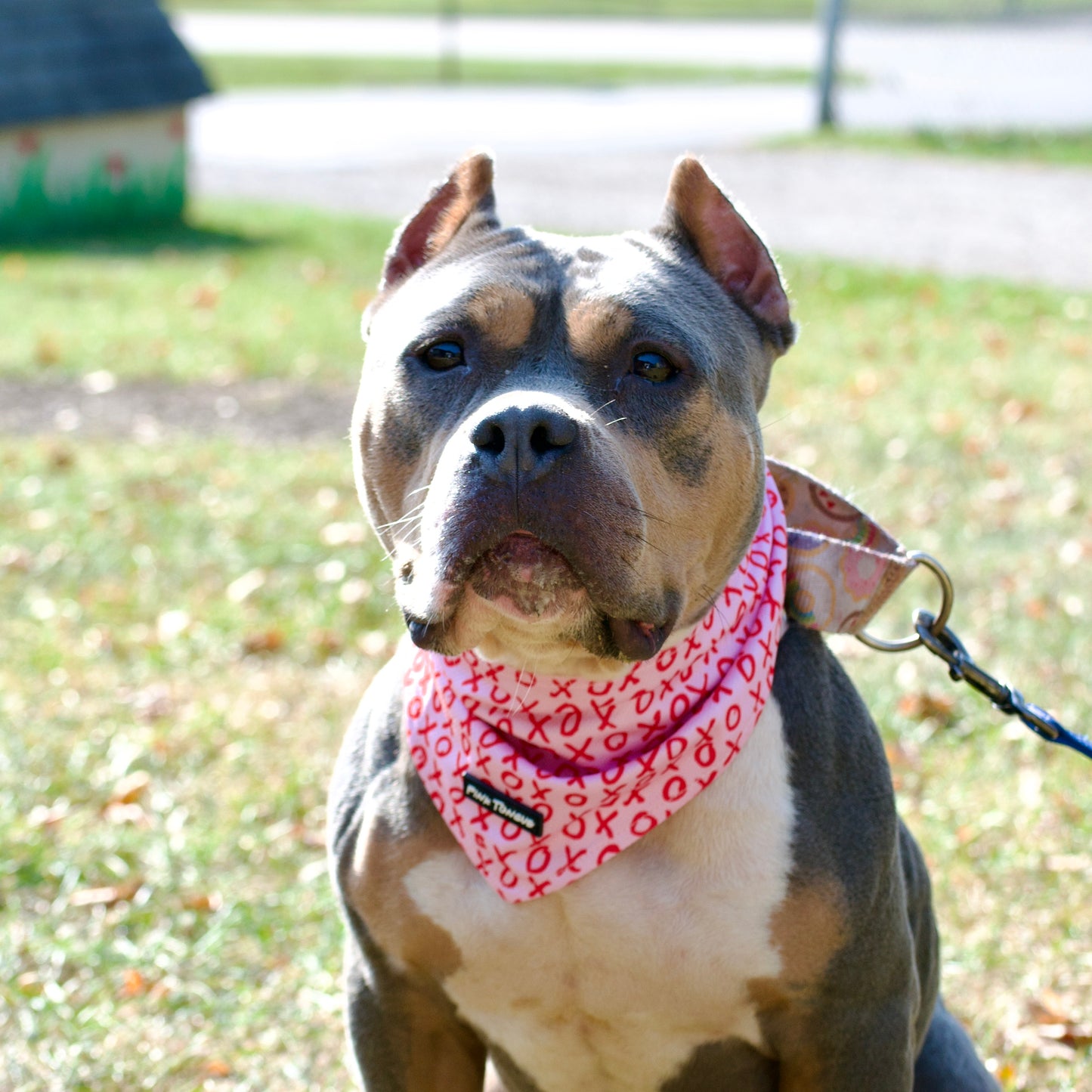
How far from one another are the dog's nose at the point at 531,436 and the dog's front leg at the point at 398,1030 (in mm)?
955

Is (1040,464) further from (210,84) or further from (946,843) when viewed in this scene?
(210,84)

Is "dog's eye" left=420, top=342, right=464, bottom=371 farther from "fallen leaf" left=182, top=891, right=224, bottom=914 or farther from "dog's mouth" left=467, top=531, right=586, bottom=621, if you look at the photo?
"fallen leaf" left=182, top=891, right=224, bottom=914

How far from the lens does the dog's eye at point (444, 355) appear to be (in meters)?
2.67

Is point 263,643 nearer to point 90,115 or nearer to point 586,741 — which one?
point 586,741

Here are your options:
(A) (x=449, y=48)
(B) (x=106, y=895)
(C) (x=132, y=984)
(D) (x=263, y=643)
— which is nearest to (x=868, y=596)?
(C) (x=132, y=984)

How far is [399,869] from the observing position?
108 inches

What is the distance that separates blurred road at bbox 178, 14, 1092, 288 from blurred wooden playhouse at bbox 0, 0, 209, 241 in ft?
6.27

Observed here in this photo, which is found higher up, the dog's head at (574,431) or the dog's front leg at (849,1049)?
the dog's head at (574,431)

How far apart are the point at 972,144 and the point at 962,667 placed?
52.1ft

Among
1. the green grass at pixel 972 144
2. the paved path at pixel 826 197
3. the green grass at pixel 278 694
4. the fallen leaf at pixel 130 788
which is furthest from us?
the green grass at pixel 972 144

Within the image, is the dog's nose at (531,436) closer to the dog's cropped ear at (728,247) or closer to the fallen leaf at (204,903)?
the dog's cropped ear at (728,247)

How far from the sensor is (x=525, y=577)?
2.43 meters

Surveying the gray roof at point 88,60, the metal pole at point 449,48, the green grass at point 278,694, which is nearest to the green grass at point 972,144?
the gray roof at point 88,60

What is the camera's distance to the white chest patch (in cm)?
259
